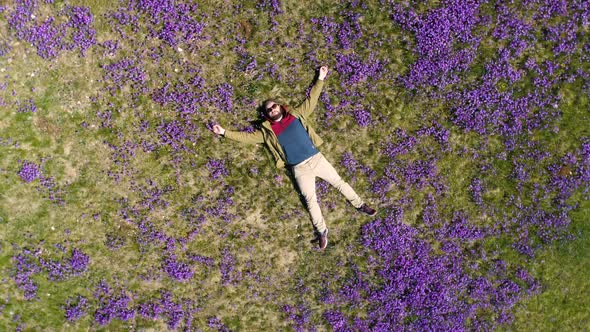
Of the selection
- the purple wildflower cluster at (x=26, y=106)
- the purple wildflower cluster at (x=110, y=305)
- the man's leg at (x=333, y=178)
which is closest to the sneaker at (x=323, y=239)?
the man's leg at (x=333, y=178)

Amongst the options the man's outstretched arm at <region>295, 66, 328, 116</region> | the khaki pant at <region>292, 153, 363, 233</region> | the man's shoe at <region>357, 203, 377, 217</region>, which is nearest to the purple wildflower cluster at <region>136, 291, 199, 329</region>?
the khaki pant at <region>292, 153, 363, 233</region>

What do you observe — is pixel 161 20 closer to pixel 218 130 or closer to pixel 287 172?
pixel 218 130

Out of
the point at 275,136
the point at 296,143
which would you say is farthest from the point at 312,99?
the point at 275,136

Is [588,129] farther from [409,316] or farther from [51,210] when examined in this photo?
[51,210]

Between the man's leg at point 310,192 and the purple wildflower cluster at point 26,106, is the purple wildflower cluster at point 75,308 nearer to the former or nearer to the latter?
the purple wildflower cluster at point 26,106

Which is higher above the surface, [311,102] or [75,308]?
[311,102]

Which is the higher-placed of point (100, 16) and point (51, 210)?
point (100, 16)

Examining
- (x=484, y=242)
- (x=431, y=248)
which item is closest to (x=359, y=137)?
(x=431, y=248)
